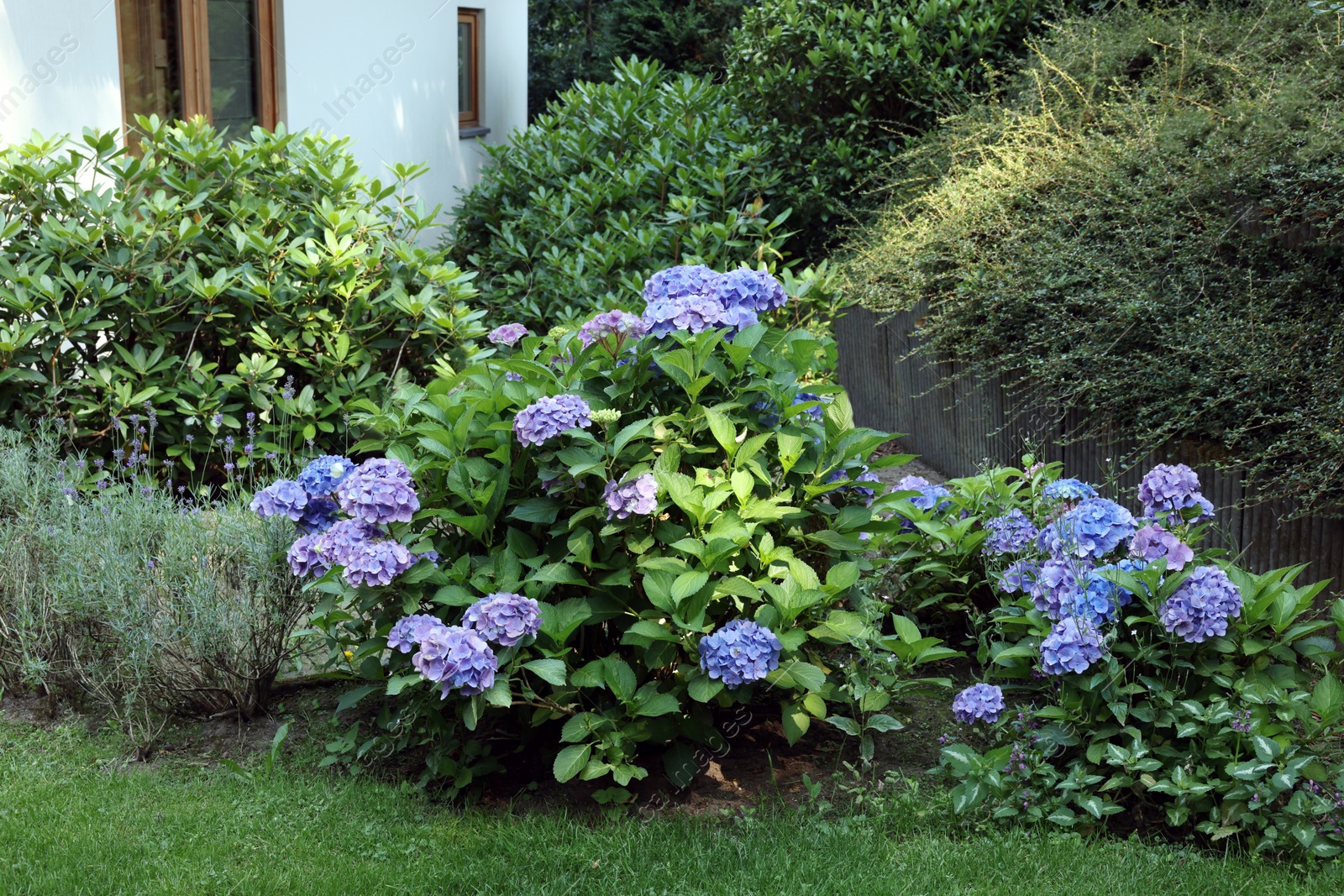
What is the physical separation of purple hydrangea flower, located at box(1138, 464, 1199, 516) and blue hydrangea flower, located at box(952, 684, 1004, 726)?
691 millimetres

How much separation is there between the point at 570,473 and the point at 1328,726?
2.01 metres

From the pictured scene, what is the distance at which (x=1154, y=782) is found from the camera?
296cm

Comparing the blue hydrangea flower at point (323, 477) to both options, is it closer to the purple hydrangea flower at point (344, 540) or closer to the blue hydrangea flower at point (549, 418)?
the purple hydrangea flower at point (344, 540)

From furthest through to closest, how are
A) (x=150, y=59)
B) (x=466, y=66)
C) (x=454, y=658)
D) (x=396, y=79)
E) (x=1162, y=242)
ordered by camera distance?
(x=466, y=66) < (x=396, y=79) < (x=150, y=59) < (x=1162, y=242) < (x=454, y=658)

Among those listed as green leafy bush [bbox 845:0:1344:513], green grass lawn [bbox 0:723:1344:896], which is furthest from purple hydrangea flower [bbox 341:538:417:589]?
green leafy bush [bbox 845:0:1344:513]

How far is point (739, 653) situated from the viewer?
2.95m

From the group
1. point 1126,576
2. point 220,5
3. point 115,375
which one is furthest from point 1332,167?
point 220,5

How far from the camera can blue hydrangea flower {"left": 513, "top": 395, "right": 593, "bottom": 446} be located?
2.96m

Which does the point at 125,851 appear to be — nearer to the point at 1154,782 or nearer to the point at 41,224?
the point at 1154,782

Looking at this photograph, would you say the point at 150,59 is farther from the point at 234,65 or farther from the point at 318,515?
the point at 318,515

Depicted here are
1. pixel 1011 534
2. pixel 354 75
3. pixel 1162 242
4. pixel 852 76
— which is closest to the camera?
pixel 1011 534

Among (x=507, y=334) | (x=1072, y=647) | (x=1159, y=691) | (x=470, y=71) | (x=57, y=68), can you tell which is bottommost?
(x=1159, y=691)

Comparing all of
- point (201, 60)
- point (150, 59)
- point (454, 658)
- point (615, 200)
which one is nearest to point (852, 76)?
point (615, 200)

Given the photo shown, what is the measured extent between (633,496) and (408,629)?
2.15 feet
